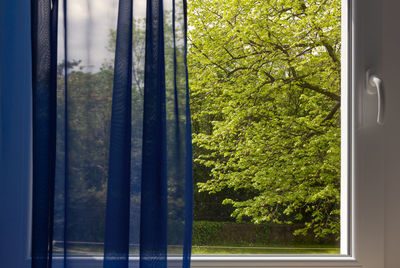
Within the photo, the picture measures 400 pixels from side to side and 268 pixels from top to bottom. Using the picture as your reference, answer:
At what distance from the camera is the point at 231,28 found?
141 centimetres

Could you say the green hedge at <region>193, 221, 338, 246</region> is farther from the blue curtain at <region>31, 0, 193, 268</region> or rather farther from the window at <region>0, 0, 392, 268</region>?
the blue curtain at <region>31, 0, 193, 268</region>

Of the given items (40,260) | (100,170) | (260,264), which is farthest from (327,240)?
(40,260)

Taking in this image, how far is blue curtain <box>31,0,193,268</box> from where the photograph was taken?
3.75ft

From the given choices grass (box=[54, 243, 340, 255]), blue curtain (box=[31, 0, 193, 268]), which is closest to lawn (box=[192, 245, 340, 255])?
grass (box=[54, 243, 340, 255])

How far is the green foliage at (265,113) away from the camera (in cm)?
141

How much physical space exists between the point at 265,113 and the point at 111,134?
57 cm

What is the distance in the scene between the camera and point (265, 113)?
1419mm

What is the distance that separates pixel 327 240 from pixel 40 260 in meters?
0.96

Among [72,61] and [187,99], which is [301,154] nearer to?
[187,99]

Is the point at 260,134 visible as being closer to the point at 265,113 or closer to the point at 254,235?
the point at 265,113

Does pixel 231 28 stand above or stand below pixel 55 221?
above
